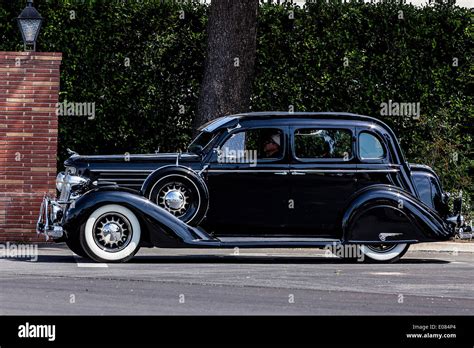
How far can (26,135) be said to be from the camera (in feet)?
62.0

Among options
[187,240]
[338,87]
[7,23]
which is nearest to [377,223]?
[187,240]

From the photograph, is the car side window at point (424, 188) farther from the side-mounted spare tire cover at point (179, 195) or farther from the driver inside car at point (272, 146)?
the side-mounted spare tire cover at point (179, 195)

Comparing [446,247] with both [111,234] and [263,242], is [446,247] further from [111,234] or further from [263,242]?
[111,234]

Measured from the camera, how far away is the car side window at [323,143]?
15.4 m

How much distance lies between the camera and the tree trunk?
20.0 m

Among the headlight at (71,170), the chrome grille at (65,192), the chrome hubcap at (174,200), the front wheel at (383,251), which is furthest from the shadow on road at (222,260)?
the headlight at (71,170)

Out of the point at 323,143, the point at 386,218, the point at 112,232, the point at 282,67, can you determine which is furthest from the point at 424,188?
the point at 282,67

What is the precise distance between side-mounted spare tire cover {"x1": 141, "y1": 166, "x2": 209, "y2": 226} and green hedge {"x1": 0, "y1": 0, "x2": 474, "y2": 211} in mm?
6217

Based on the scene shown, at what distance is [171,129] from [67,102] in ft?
6.51

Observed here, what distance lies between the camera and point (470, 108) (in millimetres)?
21969

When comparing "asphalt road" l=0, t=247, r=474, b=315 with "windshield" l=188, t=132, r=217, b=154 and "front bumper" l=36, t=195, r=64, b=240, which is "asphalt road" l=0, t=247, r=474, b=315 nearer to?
"front bumper" l=36, t=195, r=64, b=240

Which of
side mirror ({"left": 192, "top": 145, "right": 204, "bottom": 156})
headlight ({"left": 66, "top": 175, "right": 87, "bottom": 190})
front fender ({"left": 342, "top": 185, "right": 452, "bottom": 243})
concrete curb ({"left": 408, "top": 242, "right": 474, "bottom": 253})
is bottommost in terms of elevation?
concrete curb ({"left": 408, "top": 242, "right": 474, "bottom": 253})

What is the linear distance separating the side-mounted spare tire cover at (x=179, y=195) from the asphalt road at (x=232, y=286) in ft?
2.23

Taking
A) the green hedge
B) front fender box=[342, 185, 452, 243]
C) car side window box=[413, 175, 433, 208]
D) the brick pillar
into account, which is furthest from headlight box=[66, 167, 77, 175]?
the green hedge
